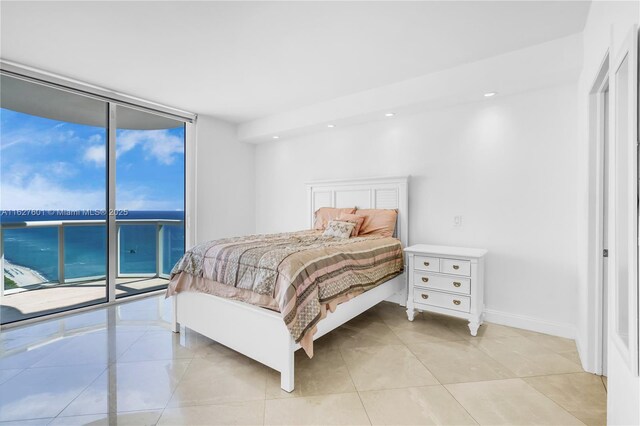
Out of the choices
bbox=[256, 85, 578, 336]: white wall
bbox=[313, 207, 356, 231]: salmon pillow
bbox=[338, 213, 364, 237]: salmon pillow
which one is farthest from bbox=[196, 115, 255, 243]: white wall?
bbox=[256, 85, 578, 336]: white wall

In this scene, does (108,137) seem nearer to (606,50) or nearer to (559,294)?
(606,50)

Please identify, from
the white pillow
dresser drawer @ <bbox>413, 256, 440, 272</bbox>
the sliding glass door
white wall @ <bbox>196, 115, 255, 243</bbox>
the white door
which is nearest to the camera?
the white door

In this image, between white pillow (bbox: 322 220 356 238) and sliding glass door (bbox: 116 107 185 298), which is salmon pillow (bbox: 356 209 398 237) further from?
sliding glass door (bbox: 116 107 185 298)

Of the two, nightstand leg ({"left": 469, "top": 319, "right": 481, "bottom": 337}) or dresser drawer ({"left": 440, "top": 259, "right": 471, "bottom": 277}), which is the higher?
dresser drawer ({"left": 440, "top": 259, "right": 471, "bottom": 277})

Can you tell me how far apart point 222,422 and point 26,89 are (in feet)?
13.9

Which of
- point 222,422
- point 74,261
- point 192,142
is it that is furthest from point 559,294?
point 74,261

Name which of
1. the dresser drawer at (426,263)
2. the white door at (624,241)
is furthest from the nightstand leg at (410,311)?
the white door at (624,241)

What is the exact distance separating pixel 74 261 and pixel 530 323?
5.88 metres

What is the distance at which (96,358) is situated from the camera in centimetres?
233

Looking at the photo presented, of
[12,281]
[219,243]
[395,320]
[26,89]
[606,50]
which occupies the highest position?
[26,89]

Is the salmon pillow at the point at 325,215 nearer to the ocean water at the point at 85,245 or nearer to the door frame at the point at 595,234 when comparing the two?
the ocean water at the point at 85,245

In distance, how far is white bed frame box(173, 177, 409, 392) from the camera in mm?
1959

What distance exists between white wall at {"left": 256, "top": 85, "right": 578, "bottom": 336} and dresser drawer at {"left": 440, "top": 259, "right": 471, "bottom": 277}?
0.53 m

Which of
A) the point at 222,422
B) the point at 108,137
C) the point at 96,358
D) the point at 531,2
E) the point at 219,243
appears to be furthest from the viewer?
the point at 108,137
